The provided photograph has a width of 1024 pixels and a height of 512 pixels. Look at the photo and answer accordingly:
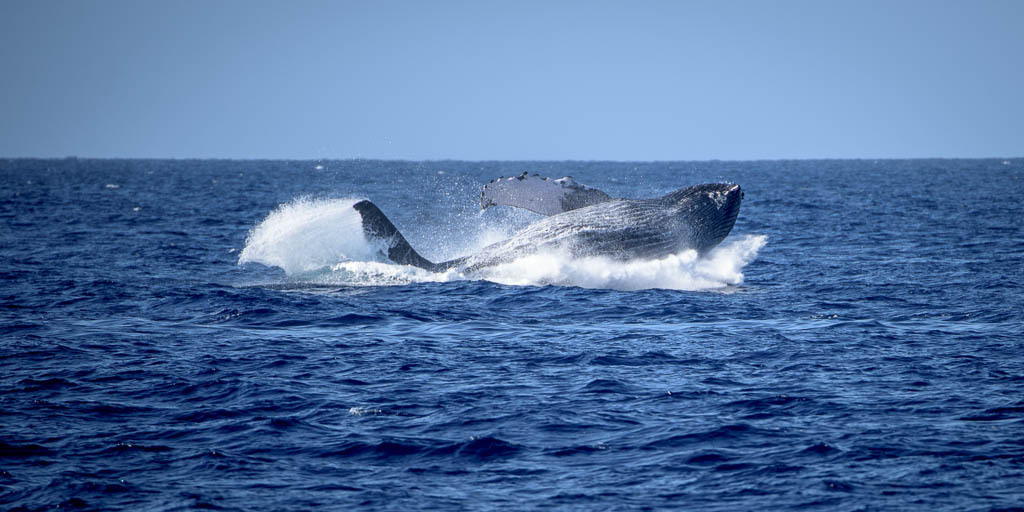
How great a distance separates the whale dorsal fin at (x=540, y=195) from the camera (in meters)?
19.8

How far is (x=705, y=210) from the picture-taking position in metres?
19.3

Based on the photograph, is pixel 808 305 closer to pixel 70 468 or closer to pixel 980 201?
pixel 70 468

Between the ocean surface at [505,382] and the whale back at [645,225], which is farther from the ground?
the whale back at [645,225]

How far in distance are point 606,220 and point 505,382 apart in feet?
24.2

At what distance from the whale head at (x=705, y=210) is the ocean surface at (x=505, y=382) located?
56 cm

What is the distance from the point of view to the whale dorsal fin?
19812 mm

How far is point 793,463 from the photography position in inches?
366

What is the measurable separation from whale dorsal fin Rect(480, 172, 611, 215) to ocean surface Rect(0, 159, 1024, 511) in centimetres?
115

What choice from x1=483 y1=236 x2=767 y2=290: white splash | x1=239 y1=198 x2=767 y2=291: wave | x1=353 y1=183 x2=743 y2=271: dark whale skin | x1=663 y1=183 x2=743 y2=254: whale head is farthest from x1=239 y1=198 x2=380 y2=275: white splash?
x1=663 y1=183 x2=743 y2=254: whale head

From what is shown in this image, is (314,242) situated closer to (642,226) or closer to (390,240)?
(390,240)

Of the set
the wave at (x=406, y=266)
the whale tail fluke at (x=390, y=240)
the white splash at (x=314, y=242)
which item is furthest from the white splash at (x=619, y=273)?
the white splash at (x=314, y=242)

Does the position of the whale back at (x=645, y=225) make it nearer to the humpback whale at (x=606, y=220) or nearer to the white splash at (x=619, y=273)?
the humpback whale at (x=606, y=220)

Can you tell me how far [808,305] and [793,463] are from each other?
28.4 ft

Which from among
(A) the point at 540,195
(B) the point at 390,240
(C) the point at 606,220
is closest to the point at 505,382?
(C) the point at 606,220
